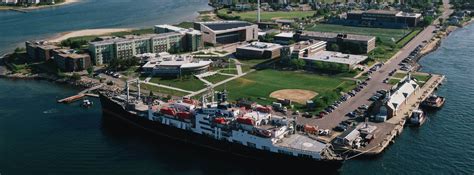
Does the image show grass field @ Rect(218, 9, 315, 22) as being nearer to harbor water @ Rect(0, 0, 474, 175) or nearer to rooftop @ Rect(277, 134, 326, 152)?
harbor water @ Rect(0, 0, 474, 175)

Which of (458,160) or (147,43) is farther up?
(147,43)

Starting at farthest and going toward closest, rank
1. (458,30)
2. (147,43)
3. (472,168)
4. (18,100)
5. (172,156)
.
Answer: (458,30), (147,43), (18,100), (172,156), (472,168)

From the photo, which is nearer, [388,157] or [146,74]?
[388,157]

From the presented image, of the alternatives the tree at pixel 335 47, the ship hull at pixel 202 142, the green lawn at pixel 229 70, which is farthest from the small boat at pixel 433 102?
the tree at pixel 335 47

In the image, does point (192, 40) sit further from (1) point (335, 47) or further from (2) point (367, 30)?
(2) point (367, 30)

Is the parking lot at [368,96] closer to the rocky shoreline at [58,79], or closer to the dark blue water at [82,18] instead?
the rocky shoreline at [58,79]

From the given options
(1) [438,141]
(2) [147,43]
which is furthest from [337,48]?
(1) [438,141]

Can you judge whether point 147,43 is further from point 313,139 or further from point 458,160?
point 458,160
